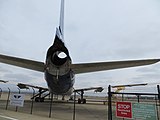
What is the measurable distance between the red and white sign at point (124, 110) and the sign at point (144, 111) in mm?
195

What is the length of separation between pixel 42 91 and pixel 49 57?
15.4m

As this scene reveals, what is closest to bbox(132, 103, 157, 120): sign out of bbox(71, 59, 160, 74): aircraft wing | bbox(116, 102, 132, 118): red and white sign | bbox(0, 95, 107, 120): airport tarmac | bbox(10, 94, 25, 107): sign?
bbox(116, 102, 132, 118): red and white sign

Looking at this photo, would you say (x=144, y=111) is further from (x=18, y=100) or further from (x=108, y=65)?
(x=18, y=100)

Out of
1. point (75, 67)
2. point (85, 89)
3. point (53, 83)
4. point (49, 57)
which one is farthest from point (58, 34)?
point (85, 89)

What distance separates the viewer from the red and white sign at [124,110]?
295 inches

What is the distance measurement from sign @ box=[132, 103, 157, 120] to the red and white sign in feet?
0.64

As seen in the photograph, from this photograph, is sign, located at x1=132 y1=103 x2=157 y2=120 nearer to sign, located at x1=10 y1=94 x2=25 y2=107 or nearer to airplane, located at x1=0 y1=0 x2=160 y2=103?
airplane, located at x1=0 y1=0 x2=160 y2=103

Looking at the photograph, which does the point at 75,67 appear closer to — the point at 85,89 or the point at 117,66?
the point at 117,66

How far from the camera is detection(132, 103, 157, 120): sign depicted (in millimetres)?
6867

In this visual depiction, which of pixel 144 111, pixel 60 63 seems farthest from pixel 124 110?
pixel 60 63

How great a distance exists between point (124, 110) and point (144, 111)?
915 millimetres

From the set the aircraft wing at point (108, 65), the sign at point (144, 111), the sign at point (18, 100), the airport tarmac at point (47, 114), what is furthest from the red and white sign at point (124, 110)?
the sign at point (18, 100)

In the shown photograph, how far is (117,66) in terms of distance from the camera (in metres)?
8.45

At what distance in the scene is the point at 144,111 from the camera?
707 centimetres
